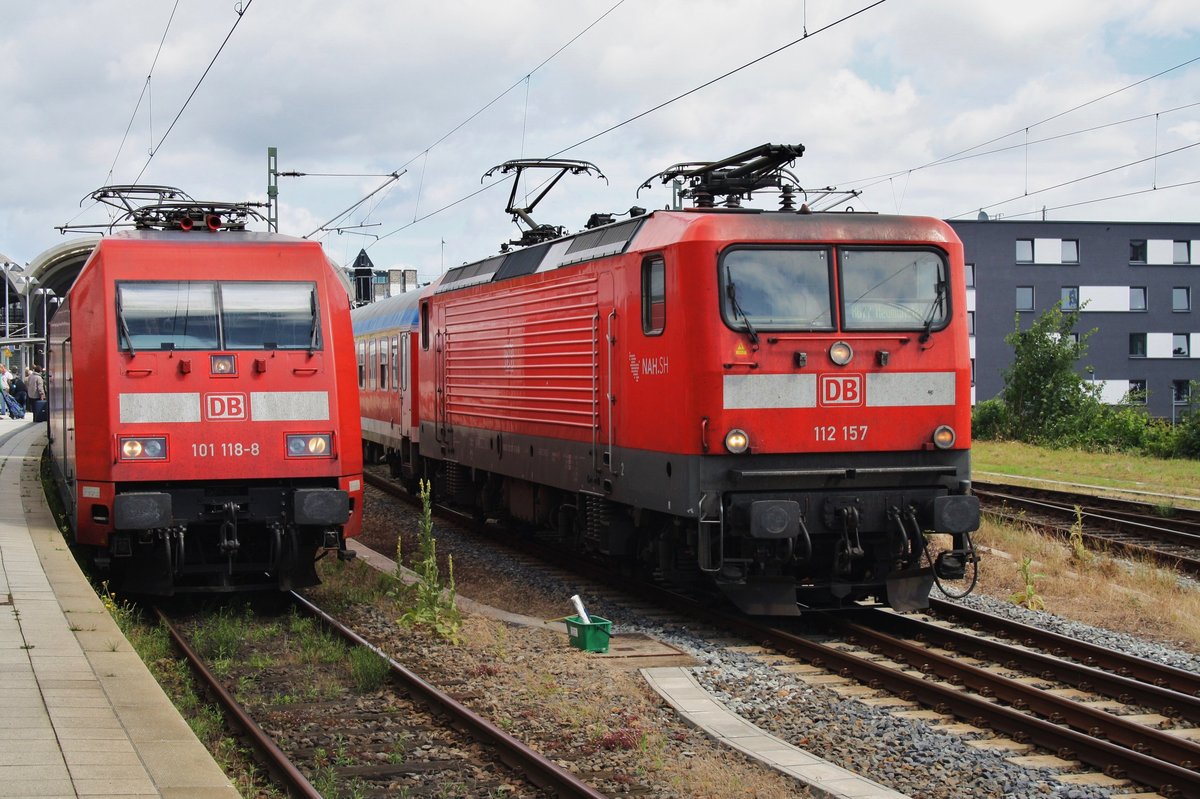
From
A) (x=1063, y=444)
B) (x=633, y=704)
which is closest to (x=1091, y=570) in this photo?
(x=633, y=704)

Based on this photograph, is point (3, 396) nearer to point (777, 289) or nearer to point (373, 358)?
point (373, 358)

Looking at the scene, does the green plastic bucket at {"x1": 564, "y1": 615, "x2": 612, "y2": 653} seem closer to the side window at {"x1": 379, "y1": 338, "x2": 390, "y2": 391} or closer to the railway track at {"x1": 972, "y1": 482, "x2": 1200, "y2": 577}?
the railway track at {"x1": 972, "y1": 482, "x2": 1200, "y2": 577}

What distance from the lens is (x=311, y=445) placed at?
11297 millimetres

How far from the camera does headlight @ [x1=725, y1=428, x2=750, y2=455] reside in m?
10.2

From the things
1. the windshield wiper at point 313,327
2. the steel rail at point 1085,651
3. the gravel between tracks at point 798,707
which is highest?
the windshield wiper at point 313,327

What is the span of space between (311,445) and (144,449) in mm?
1351

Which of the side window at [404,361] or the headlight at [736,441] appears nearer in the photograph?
the headlight at [736,441]

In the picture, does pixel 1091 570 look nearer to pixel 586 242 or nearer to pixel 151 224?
pixel 586 242

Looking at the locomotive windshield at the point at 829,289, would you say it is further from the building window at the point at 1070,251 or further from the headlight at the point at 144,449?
the building window at the point at 1070,251

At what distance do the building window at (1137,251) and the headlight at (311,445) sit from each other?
51.5 meters

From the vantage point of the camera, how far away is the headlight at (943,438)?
10773 millimetres

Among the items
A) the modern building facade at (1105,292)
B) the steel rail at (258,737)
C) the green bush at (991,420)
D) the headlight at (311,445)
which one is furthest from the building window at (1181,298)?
the steel rail at (258,737)

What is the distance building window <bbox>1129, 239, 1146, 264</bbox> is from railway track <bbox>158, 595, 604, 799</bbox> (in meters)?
52.5

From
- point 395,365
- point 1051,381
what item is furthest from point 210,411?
point 1051,381
